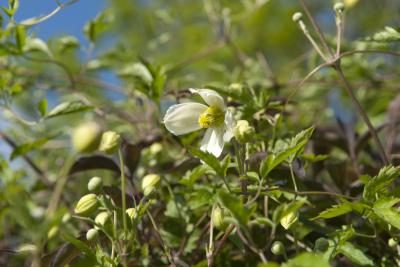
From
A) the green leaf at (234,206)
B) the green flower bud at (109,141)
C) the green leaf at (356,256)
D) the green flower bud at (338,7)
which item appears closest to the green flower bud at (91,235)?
the green flower bud at (109,141)

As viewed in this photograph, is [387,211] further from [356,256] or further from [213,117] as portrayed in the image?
[213,117]

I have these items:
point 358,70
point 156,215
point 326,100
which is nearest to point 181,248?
point 156,215

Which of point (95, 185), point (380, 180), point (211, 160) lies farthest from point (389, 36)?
point (95, 185)

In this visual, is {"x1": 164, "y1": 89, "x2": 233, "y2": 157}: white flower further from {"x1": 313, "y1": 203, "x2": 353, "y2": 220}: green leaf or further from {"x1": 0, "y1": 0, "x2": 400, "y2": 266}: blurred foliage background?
{"x1": 313, "y1": 203, "x2": 353, "y2": 220}: green leaf

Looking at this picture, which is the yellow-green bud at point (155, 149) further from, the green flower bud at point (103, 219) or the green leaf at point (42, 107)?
the green flower bud at point (103, 219)

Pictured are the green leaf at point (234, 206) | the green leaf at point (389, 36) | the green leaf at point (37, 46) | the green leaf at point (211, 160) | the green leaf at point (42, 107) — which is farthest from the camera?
the green leaf at point (37, 46)

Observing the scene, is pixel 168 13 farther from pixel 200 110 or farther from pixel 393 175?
pixel 393 175

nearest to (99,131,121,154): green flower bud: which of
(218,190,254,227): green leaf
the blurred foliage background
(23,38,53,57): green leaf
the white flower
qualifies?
the blurred foliage background
